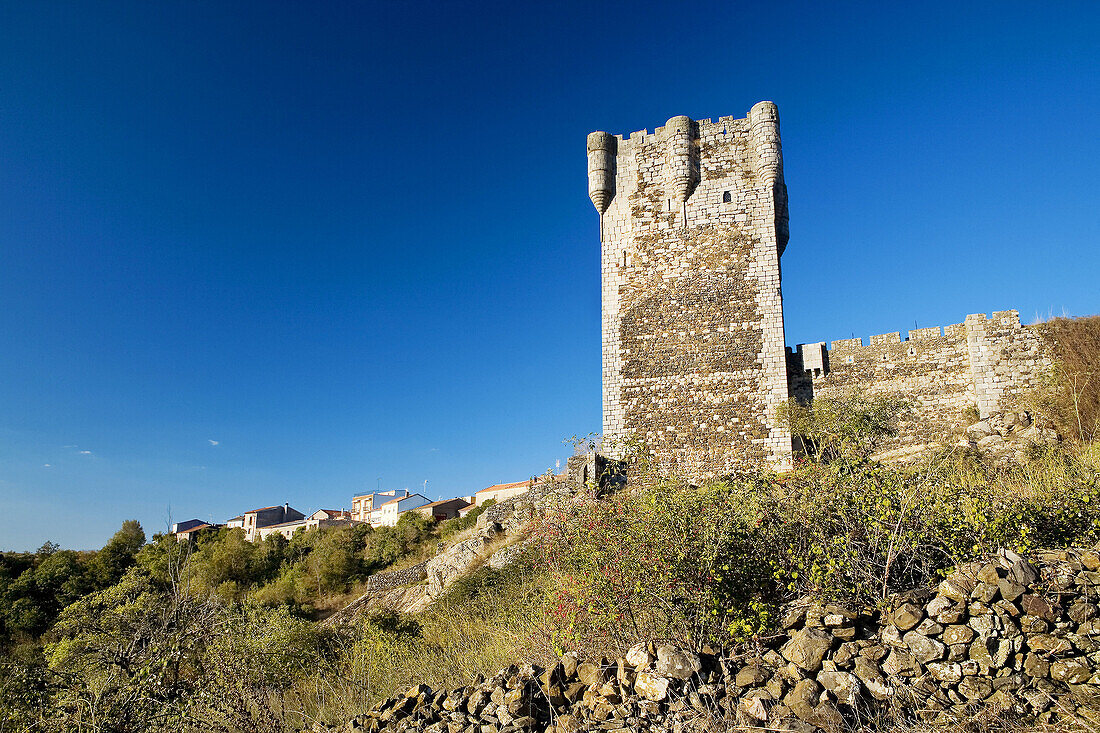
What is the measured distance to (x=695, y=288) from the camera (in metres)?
14.7

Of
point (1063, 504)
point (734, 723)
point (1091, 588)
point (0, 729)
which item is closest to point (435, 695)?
point (734, 723)

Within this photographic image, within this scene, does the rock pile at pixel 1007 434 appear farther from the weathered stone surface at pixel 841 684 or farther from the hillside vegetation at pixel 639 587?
the weathered stone surface at pixel 841 684

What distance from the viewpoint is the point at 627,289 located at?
15141mm

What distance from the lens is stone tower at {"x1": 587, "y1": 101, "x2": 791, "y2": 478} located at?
1395 centimetres

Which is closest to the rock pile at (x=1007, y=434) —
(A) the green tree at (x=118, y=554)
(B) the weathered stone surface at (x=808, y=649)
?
(B) the weathered stone surface at (x=808, y=649)

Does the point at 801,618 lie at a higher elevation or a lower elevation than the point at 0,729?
higher

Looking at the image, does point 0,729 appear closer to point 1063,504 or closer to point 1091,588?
point 1091,588

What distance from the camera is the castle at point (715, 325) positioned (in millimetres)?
13992

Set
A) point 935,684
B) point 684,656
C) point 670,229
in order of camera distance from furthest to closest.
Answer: point 670,229, point 684,656, point 935,684

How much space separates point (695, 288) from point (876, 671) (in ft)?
38.4

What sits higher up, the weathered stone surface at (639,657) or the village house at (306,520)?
the weathered stone surface at (639,657)

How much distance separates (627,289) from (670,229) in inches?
73.0

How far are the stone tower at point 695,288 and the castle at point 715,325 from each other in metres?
0.03

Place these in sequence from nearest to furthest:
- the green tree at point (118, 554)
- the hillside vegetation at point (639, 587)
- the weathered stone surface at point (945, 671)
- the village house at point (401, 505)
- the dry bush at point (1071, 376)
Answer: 1. the weathered stone surface at point (945, 671)
2. the hillside vegetation at point (639, 587)
3. the dry bush at point (1071, 376)
4. the green tree at point (118, 554)
5. the village house at point (401, 505)
